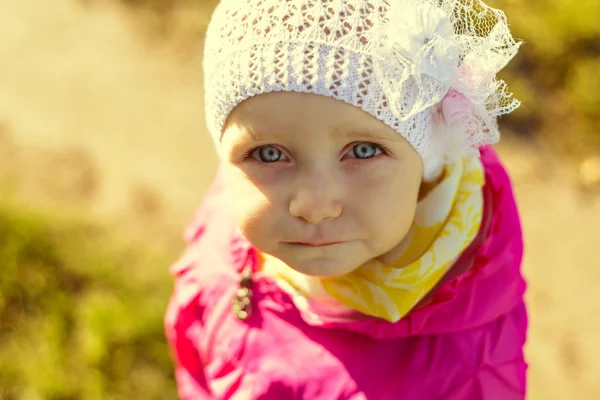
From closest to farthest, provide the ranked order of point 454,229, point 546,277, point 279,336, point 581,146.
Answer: point 454,229 < point 279,336 < point 546,277 < point 581,146

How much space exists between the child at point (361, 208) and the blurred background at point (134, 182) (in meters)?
0.96

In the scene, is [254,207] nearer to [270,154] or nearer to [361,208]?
[270,154]

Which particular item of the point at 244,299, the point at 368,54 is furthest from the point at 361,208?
the point at 244,299

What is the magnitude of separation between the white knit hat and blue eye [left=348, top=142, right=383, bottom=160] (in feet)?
0.20

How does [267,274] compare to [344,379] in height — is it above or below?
above

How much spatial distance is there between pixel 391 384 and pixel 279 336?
290 mm

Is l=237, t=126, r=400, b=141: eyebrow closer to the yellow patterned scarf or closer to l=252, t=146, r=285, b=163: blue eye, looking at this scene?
l=252, t=146, r=285, b=163: blue eye

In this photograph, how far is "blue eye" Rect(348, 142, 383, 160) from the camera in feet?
4.61

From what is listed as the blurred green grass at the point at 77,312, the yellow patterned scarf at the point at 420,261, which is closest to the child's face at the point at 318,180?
the yellow patterned scarf at the point at 420,261

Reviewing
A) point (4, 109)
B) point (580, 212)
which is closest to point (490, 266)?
point (580, 212)

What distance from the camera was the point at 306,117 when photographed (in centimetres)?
133

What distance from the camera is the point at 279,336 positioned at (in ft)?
5.67

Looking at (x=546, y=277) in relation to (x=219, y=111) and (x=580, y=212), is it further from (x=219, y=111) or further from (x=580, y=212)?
(x=219, y=111)

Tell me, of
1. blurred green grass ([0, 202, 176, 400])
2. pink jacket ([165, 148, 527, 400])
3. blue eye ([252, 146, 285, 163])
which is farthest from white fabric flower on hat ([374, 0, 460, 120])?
blurred green grass ([0, 202, 176, 400])
